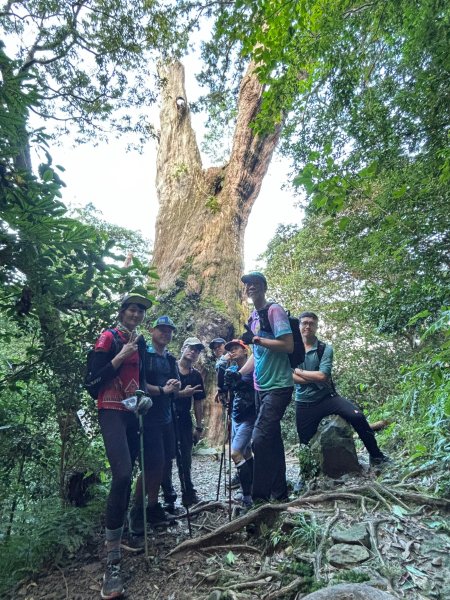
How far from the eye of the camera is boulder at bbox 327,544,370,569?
2248 mm

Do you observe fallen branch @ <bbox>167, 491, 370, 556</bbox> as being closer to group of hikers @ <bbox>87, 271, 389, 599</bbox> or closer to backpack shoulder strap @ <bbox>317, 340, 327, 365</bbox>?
group of hikers @ <bbox>87, 271, 389, 599</bbox>

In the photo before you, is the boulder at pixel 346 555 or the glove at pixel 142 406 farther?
the glove at pixel 142 406

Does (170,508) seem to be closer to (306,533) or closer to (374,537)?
(306,533)

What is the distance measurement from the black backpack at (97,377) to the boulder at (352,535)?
2.11 m

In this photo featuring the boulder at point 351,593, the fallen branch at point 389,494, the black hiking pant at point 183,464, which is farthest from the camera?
the black hiking pant at point 183,464

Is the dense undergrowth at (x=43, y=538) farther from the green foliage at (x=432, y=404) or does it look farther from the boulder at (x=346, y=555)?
the green foliage at (x=432, y=404)

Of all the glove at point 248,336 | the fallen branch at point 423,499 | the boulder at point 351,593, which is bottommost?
the fallen branch at point 423,499

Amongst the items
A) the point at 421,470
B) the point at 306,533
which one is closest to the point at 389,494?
the point at 421,470

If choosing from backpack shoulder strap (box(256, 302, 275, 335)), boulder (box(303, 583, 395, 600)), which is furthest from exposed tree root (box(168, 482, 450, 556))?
backpack shoulder strap (box(256, 302, 275, 335))

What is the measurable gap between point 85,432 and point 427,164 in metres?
5.32

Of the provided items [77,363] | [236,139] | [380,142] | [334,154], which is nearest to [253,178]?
[236,139]

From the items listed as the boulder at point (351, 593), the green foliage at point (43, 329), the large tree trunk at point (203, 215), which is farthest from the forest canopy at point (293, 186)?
the large tree trunk at point (203, 215)

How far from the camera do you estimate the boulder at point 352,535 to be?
2447mm

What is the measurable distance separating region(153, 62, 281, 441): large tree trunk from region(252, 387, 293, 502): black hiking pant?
573 centimetres
